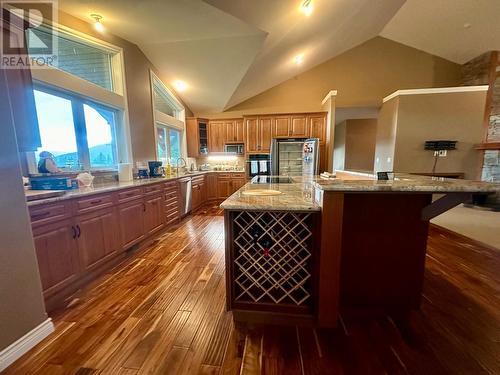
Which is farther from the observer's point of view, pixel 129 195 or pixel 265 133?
pixel 265 133

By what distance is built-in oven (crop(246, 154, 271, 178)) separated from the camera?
554 centimetres

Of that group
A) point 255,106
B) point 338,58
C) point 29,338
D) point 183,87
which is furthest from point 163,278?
point 338,58

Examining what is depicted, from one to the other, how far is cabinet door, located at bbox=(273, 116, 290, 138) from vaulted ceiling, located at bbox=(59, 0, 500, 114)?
963 millimetres

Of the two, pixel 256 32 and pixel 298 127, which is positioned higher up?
pixel 256 32

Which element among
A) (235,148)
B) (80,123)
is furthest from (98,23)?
(235,148)

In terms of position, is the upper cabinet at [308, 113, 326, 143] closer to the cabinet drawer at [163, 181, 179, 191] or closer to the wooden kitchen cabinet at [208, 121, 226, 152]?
the wooden kitchen cabinet at [208, 121, 226, 152]

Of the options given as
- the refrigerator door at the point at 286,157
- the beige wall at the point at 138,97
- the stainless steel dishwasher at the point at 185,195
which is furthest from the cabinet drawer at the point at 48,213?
the refrigerator door at the point at 286,157

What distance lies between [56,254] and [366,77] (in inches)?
277

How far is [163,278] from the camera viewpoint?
6.89 feet

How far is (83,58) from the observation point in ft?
9.12

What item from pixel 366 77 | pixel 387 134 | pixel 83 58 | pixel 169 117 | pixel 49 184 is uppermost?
pixel 366 77

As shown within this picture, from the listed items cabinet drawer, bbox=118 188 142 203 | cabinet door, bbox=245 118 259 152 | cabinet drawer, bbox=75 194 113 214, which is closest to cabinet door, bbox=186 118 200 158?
cabinet door, bbox=245 118 259 152

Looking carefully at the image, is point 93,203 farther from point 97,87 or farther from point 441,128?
point 441,128

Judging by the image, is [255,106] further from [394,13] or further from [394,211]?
[394,211]
